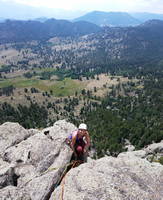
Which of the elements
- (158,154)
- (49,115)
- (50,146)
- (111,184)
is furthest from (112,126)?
(111,184)

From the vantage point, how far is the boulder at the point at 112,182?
17453 millimetres

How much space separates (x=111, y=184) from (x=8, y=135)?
23577 mm

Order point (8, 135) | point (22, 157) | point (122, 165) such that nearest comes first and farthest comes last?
point (122, 165) < point (22, 157) < point (8, 135)

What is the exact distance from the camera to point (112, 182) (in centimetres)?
1858

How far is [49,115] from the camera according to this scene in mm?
199375

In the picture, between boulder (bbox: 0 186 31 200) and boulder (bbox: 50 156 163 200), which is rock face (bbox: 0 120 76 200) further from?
boulder (bbox: 50 156 163 200)

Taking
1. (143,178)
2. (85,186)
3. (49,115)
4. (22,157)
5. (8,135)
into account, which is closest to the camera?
(85,186)

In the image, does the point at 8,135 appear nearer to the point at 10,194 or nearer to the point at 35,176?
the point at 35,176

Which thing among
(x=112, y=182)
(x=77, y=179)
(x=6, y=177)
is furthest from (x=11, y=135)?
(x=112, y=182)

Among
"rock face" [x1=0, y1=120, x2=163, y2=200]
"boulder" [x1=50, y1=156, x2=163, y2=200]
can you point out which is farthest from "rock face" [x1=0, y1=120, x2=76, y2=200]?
"boulder" [x1=50, y1=156, x2=163, y2=200]

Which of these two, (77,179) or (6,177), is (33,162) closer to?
(6,177)

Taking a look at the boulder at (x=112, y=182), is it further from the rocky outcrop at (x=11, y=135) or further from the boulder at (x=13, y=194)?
the rocky outcrop at (x=11, y=135)

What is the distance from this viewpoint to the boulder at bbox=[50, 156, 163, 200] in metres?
17.5

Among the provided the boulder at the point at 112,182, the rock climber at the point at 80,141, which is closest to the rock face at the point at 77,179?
the boulder at the point at 112,182
